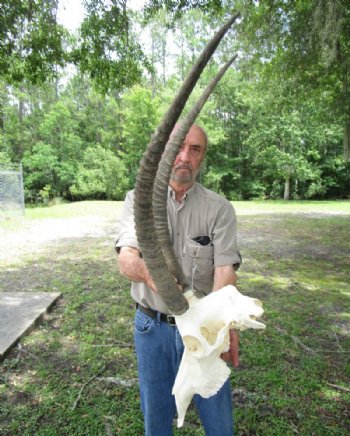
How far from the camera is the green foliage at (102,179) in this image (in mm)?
29781

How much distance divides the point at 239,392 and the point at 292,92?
9609 mm

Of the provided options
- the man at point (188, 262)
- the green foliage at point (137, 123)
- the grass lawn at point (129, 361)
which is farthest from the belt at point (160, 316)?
the green foliage at point (137, 123)

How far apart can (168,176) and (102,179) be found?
97.3ft

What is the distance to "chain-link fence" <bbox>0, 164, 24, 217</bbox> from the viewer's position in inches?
634

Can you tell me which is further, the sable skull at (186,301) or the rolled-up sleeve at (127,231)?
the rolled-up sleeve at (127,231)

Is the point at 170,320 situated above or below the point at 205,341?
below

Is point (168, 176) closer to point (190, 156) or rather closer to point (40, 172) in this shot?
point (190, 156)

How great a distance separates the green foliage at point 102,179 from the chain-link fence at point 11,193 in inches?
515

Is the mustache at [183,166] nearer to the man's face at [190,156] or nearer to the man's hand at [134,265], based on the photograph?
the man's face at [190,156]

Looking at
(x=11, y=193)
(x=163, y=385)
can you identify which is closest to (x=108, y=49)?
(x=163, y=385)

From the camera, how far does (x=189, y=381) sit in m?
1.47

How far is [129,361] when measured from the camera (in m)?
3.71

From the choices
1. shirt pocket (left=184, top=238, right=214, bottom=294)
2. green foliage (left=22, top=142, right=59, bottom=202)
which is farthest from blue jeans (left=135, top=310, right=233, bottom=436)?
green foliage (left=22, top=142, right=59, bottom=202)

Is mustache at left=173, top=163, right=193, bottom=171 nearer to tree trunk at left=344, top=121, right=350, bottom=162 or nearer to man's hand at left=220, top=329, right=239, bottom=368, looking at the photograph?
man's hand at left=220, top=329, right=239, bottom=368
